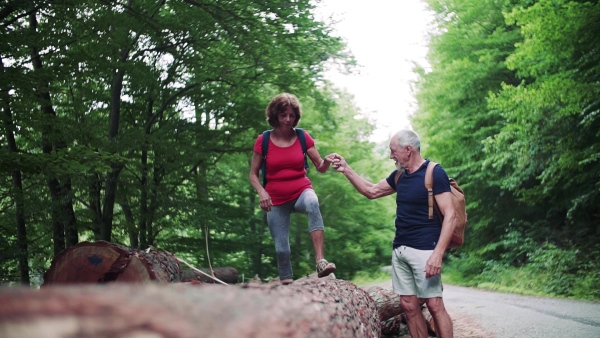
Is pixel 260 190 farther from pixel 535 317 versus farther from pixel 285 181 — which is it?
pixel 535 317

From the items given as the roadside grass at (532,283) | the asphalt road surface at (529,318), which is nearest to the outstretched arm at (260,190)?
the asphalt road surface at (529,318)

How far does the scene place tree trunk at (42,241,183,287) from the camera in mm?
4434

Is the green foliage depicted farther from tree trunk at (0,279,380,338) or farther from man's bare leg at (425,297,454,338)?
tree trunk at (0,279,380,338)

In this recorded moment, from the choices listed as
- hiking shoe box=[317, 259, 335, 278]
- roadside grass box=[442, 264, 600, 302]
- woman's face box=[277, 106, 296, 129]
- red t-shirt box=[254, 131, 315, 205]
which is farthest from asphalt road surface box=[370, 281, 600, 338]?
woman's face box=[277, 106, 296, 129]

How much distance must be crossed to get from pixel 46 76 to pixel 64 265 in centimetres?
351

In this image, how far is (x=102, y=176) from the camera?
12.1 meters

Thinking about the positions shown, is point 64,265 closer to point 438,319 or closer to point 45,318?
point 438,319

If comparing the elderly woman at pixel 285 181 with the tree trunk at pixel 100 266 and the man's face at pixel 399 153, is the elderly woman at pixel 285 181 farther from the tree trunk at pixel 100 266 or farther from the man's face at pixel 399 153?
the tree trunk at pixel 100 266

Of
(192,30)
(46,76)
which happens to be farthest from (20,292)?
(192,30)

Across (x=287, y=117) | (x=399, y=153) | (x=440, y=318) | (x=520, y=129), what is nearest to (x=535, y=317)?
(x=440, y=318)

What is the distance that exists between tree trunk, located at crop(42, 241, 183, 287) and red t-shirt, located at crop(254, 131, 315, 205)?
1.34 meters

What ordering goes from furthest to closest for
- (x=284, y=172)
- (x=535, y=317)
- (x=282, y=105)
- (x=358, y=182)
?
(x=535, y=317) → (x=358, y=182) → (x=284, y=172) → (x=282, y=105)

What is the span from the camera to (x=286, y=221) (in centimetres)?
515

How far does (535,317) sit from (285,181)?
547cm
